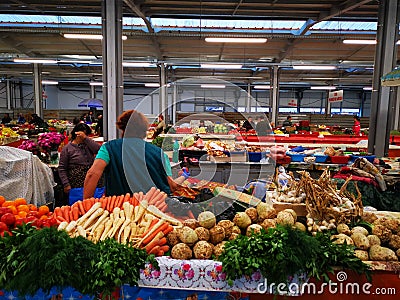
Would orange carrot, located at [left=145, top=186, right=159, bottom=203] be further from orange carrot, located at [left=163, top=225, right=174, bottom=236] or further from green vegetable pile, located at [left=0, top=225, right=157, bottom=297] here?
green vegetable pile, located at [left=0, top=225, right=157, bottom=297]

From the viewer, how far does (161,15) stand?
32.1ft

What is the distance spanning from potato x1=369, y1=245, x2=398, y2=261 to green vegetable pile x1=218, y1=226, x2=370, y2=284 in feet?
0.51

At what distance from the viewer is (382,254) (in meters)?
2.31

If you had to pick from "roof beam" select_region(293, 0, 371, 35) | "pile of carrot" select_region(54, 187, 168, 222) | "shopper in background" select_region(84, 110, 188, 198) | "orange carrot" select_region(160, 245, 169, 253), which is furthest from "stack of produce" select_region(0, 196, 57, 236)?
"roof beam" select_region(293, 0, 371, 35)

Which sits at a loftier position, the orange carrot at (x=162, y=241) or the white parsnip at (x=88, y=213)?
the white parsnip at (x=88, y=213)

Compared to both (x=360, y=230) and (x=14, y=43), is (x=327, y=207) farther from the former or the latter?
(x=14, y=43)

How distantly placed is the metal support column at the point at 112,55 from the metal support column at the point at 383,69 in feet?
17.8

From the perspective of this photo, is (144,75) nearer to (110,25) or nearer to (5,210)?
(110,25)

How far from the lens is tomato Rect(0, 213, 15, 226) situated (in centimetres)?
254

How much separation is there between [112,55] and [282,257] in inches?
242

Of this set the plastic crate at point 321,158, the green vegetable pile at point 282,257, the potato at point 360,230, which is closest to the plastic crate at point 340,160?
the plastic crate at point 321,158

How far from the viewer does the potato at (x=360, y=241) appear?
2381 millimetres

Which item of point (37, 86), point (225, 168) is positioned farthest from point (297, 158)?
point (37, 86)

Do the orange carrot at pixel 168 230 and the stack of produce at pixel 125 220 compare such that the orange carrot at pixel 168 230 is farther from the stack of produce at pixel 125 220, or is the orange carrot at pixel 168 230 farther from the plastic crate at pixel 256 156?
the plastic crate at pixel 256 156
